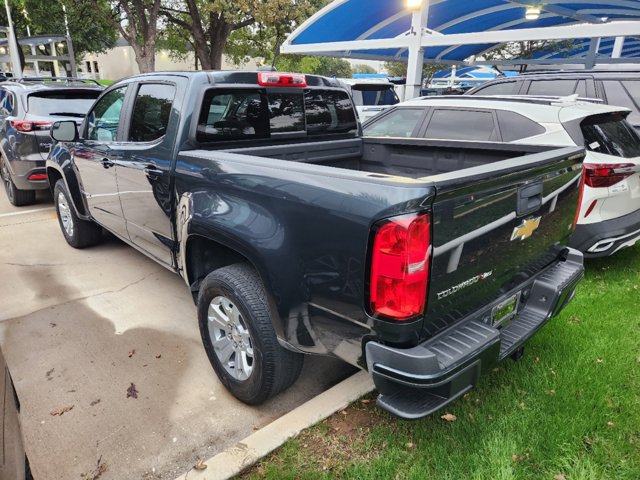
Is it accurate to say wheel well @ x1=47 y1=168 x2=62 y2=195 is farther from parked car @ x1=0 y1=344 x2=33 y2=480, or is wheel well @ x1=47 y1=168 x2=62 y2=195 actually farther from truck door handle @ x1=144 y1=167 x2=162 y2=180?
parked car @ x1=0 y1=344 x2=33 y2=480

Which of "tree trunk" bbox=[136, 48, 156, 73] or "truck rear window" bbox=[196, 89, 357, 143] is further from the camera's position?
"tree trunk" bbox=[136, 48, 156, 73]

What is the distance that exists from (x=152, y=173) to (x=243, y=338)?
1.38 metres

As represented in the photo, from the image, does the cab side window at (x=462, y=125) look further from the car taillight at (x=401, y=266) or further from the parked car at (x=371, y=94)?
the parked car at (x=371, y=94)

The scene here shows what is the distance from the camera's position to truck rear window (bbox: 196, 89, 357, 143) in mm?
3041

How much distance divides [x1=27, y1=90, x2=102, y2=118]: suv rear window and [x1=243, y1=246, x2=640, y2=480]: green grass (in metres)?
6.22

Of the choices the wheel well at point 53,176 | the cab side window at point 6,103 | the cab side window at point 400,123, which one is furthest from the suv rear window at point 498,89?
the cab side window at point 6,103

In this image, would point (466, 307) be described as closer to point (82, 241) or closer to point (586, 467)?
point (586, 467)

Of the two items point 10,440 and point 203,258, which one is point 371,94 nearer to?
point 203,258

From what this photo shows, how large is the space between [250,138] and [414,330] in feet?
6.51

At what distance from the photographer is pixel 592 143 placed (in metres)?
4.05

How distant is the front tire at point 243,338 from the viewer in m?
2.44

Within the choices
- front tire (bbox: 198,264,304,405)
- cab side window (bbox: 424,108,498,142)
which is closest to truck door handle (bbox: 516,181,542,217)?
front tire (bbox: 198,264,304,405)

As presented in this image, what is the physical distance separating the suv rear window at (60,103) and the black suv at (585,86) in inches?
244

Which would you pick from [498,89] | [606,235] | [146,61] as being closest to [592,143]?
[606,235]
